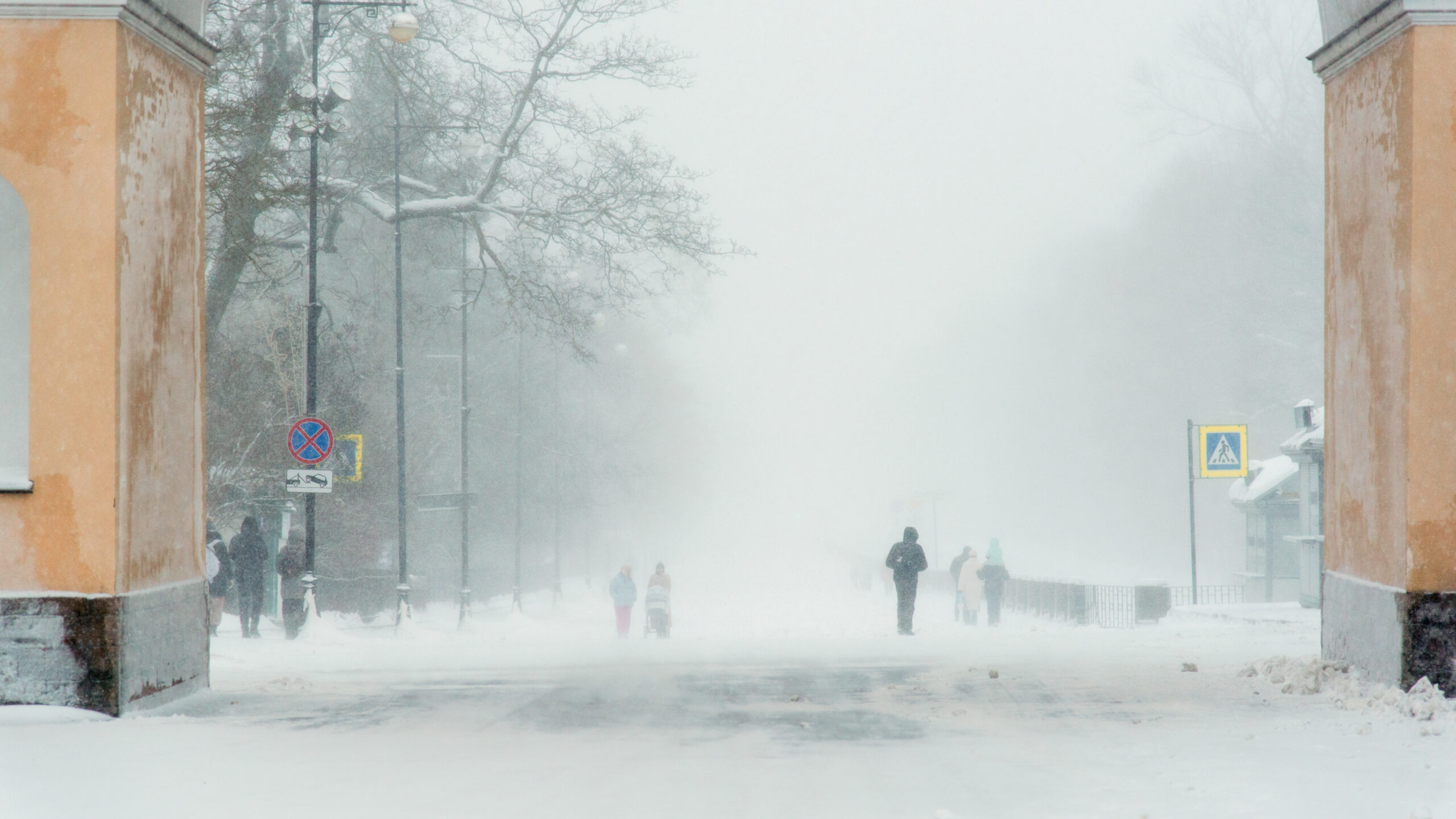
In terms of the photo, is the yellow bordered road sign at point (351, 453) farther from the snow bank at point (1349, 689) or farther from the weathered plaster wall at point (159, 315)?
the snow bank at point (1349, 689)

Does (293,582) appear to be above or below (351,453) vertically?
below

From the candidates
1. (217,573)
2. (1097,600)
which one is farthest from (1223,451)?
(217,573)

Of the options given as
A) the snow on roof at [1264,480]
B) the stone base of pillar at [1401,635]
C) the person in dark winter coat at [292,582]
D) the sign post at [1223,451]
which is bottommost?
the person in dark winter coat at [292,582]

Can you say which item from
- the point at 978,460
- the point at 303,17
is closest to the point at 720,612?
the point at 303,17

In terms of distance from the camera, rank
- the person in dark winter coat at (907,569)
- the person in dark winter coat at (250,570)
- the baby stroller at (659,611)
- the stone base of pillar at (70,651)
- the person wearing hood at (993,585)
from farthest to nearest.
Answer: the person wearing hood at (993,585), the baby stroller at (659,611), the person in dark winter coat at (250,570), the person in dark winter coat at (907,569), the stone base of pillar at (70,651)

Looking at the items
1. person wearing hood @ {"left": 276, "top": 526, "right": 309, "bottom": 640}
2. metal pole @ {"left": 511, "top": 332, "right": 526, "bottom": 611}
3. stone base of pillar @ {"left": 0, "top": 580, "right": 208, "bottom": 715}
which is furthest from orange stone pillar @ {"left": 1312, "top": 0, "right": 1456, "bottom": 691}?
metal pole @ {"left": 511, "top": 332, "right": 526, "bottom": 611}

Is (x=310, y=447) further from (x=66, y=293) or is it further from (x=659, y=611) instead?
(x=659, y=611)

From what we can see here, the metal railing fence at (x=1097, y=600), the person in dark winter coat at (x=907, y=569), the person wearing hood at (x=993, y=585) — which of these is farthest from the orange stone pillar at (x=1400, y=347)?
the person wearing hood at (x=993, y=585)

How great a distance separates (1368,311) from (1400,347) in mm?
705

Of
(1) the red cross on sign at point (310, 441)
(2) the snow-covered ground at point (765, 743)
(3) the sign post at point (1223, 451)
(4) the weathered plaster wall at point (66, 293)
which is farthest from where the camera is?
(3) the sign post at point (1223, 451)

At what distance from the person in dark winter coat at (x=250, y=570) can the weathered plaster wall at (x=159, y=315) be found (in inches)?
455

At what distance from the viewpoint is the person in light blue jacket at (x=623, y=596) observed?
29.5 meters

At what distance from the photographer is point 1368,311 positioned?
10.1 m

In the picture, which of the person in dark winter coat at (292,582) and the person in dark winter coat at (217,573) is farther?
the person in dark winter coat at (217,573)
